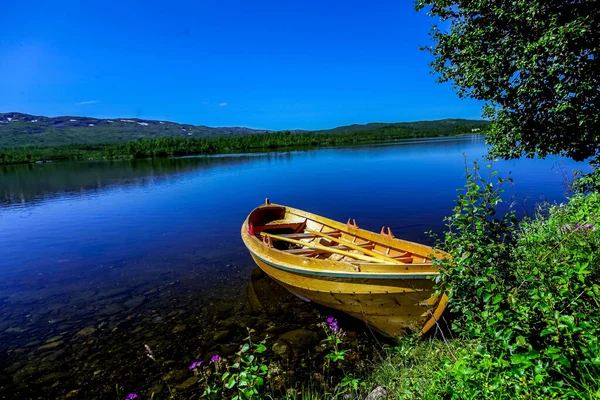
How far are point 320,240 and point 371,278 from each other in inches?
196

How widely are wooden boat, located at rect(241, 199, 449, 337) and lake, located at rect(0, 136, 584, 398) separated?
1.04m

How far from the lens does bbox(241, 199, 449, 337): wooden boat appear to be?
626 cm

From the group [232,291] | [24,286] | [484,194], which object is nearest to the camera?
[484,194]

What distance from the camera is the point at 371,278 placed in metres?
6.64

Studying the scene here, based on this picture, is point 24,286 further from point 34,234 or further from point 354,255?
point 354,255

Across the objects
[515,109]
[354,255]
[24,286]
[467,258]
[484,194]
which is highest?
[515,109]

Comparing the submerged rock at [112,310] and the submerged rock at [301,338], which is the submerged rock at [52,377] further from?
the submerged rock at [301,338]

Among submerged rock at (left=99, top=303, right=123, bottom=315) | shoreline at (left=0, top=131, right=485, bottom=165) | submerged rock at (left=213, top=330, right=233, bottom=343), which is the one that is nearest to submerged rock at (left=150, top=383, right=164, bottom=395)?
submerged rock at (left=213, top=330, right=233, bottom=343)

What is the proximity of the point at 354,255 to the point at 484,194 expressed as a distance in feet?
15.9

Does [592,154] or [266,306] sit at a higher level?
[592,154]

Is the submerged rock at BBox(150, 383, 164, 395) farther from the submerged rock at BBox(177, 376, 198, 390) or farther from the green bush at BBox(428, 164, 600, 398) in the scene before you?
the green bush at BBox(428, 164, 600, 398)

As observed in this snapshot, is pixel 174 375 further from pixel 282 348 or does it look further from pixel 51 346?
pixel 51 346

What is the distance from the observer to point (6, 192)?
3775 centimetres

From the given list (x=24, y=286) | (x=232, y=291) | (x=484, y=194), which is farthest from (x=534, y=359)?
(x=24, y=286)
